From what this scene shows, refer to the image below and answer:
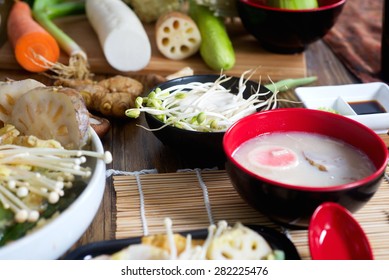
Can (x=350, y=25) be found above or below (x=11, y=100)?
below

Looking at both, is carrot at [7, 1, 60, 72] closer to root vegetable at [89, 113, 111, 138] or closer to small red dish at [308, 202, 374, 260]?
root vegetable at [89, 113, 111, 138]

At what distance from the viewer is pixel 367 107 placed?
1524mm

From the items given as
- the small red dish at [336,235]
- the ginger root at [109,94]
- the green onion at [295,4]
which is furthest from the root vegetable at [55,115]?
the green onion at [295,4]

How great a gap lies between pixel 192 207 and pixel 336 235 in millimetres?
304

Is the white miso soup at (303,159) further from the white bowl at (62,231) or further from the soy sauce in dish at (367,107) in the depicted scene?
the soy sauce in dish at (367,107)

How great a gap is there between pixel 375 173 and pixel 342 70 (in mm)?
991

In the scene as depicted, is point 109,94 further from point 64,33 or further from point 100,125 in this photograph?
point 64,33

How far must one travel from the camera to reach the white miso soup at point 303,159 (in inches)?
41.0

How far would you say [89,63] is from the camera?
6.07 ft

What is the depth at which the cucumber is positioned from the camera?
1791mm

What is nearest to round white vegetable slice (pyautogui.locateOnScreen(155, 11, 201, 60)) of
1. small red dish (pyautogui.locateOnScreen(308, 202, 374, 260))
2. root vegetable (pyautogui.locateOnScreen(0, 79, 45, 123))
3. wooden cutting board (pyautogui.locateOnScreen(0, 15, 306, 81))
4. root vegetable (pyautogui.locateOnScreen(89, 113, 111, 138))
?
wooden cutting board (pyautogui.locateOnScreen(0, 15, 306, 81))

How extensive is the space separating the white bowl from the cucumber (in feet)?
2.69

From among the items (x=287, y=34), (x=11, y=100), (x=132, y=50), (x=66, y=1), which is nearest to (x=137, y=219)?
(x=11, y=100)

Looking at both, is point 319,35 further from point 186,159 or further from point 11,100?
point 11,100
